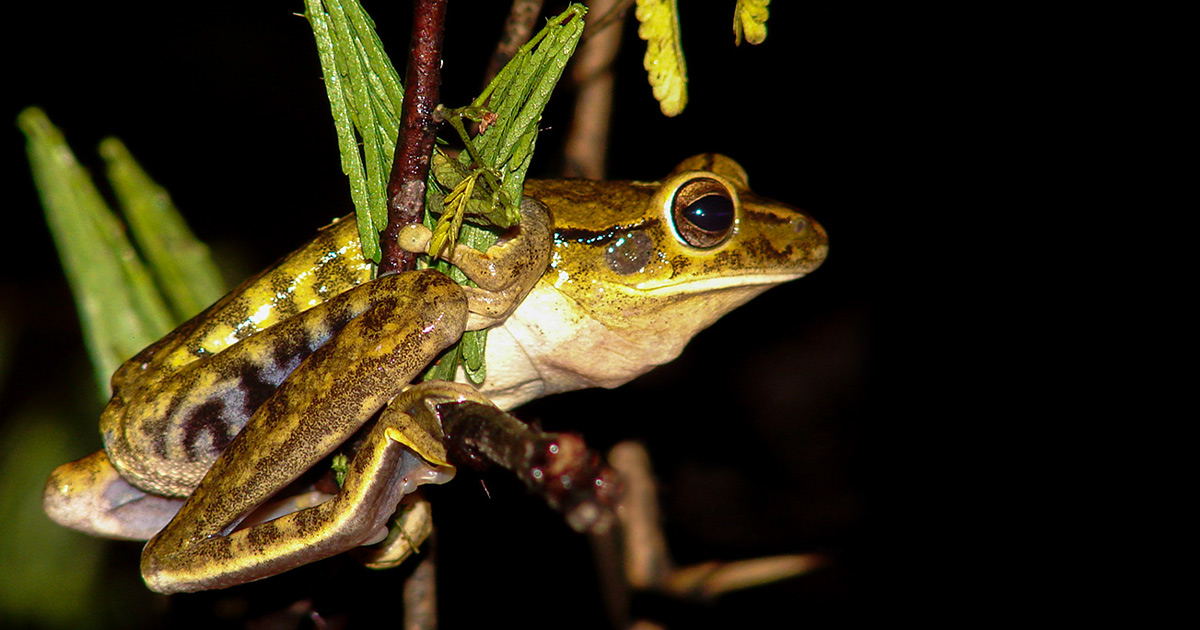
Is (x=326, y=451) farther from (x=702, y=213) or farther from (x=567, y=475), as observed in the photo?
(x=702, y=213)

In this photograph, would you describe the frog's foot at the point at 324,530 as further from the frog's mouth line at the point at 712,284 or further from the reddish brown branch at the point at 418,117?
the frog's mouth line at the point at 712,284

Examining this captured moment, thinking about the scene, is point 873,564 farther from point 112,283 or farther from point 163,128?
point 163,128

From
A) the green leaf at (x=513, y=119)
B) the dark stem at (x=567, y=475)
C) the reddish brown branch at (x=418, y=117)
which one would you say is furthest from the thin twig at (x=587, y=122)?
the dark stem at (x=567, y=475)

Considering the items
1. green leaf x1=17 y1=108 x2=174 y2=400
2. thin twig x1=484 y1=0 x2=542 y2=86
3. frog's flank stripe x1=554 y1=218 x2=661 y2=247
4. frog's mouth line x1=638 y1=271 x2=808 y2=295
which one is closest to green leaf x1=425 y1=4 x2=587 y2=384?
frog's flank stripe x1=554 y1=218 x2=661 y2=247

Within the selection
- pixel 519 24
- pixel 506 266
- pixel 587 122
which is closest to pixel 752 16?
pixel 506 266

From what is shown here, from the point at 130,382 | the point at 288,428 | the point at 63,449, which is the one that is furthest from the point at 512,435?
the point at 63,449

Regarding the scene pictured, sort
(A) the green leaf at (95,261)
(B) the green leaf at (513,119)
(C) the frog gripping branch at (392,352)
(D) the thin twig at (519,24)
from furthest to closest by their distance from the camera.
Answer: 1. (A) the green leaf at (95,261)
2. (D) the thin twig at (519,24)
3. (C) the frog gripping branch at (392,352)
4. (B) the green leaf at (513,119)
